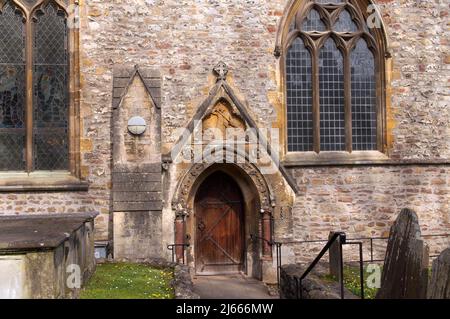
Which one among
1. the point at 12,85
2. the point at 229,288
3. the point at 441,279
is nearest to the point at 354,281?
the point at 229,288

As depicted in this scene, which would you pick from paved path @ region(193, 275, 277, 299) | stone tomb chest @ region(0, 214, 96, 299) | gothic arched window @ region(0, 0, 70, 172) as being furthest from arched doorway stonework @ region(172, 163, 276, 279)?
stone tomb chest @ region(0, 214, 96, 299)

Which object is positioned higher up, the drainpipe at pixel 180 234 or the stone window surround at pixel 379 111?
the stone window surround at pixel 379 111

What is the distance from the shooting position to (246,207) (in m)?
12.5

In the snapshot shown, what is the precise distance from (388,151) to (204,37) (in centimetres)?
501

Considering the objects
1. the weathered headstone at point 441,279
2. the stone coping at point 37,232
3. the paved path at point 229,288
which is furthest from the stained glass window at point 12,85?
the weathered headstone at point 441,279

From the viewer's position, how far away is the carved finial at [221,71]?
11.9 meters

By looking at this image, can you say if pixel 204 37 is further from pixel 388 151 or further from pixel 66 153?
pixel 388 151

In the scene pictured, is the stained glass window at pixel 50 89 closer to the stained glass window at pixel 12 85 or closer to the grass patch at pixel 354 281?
the stained glass window at pixel 12 85

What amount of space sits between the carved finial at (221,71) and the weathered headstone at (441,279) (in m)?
7.76

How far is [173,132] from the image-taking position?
11.8 metres

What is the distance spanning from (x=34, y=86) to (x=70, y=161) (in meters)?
1.85

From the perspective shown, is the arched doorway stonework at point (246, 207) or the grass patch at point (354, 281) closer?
the grass patch at point (354, 281)

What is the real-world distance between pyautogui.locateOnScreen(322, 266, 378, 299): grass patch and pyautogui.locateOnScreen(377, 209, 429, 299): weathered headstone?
2116 mm

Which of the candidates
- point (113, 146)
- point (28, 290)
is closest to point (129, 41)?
point (113, 146)
